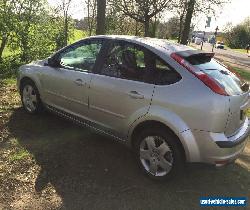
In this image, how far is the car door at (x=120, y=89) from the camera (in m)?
4.54

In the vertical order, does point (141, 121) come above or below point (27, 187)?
above

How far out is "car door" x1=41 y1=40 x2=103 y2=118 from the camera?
17.3ft

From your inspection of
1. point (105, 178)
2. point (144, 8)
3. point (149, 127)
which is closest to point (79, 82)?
point (149, 127)

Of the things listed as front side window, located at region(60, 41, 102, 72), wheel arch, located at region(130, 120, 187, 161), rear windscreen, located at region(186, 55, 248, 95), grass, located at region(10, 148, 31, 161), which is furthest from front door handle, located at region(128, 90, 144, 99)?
grass, located at region(10, 148, 31, 161)

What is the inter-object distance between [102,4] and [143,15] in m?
8.31

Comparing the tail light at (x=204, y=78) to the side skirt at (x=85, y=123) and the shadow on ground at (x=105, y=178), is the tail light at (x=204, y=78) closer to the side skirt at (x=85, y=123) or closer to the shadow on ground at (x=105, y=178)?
the shadow on ground at (x=105, y=178)

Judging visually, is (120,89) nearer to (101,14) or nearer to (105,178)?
(105,178)

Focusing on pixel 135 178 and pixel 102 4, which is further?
pixel 102 4

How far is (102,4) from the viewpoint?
10.4 m

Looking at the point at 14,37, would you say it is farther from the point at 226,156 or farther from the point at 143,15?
the point at 226,156

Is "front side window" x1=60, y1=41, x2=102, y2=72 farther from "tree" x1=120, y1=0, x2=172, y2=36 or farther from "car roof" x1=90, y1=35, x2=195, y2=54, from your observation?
"tree" x1=120, y1=0, x2=172, y2=36

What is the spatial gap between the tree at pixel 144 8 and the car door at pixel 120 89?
1326 cm

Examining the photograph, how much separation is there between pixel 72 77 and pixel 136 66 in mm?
1224

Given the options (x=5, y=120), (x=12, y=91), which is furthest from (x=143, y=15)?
(x=5, y=120)
